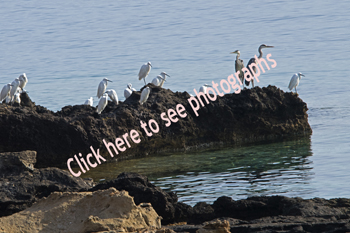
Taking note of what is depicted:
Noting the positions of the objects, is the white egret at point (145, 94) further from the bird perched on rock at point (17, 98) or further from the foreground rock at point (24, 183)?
the foreground rock at point (24, 183)

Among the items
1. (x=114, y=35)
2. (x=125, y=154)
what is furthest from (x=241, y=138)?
(x=114, y=35)

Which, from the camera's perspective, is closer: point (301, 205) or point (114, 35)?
point (301, 205)

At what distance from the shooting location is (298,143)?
1300cm

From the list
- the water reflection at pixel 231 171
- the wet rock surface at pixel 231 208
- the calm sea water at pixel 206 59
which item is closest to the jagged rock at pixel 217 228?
the wet rock surface at pixel 231 208

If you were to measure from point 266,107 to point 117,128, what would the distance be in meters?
3.65

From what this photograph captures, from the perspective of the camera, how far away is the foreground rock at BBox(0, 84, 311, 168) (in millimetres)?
11195

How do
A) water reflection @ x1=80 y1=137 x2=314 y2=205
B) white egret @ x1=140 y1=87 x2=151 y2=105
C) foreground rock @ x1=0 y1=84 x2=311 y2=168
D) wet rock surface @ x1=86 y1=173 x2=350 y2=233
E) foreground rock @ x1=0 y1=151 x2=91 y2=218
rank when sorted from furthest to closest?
white egret @ x1=140 y1=87 x2=151 y2=105 → foreground rock @ x1=0 y1=84 x2=311 y2=168 → water reflection @ x1=80 y1=137 x2=314 y2=205 → foreground rock @ x1=0 y1=151 x2=91 y2=218 → wet rock surface @ x1=86 y1=173 x2=350 y2=233

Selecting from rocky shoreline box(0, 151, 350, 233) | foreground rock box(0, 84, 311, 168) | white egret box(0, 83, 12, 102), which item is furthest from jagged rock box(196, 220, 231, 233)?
white egret box(0, 83, 12, 102)

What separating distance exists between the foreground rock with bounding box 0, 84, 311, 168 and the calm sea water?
1.90ft

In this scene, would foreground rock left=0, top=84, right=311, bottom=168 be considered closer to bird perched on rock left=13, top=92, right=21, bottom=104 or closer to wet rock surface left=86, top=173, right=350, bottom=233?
bird perched on rock left=13, top=92, right=21, bottom=104

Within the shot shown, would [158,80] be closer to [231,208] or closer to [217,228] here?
[231,208]

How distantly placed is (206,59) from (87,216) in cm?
2662

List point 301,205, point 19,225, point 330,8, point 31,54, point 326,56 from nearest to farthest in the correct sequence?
point 19,225 < point 301,205 < point 326,56 < point 31,54 < point 330,8

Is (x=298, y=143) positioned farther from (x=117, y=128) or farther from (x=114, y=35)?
(x=114, y=35)
